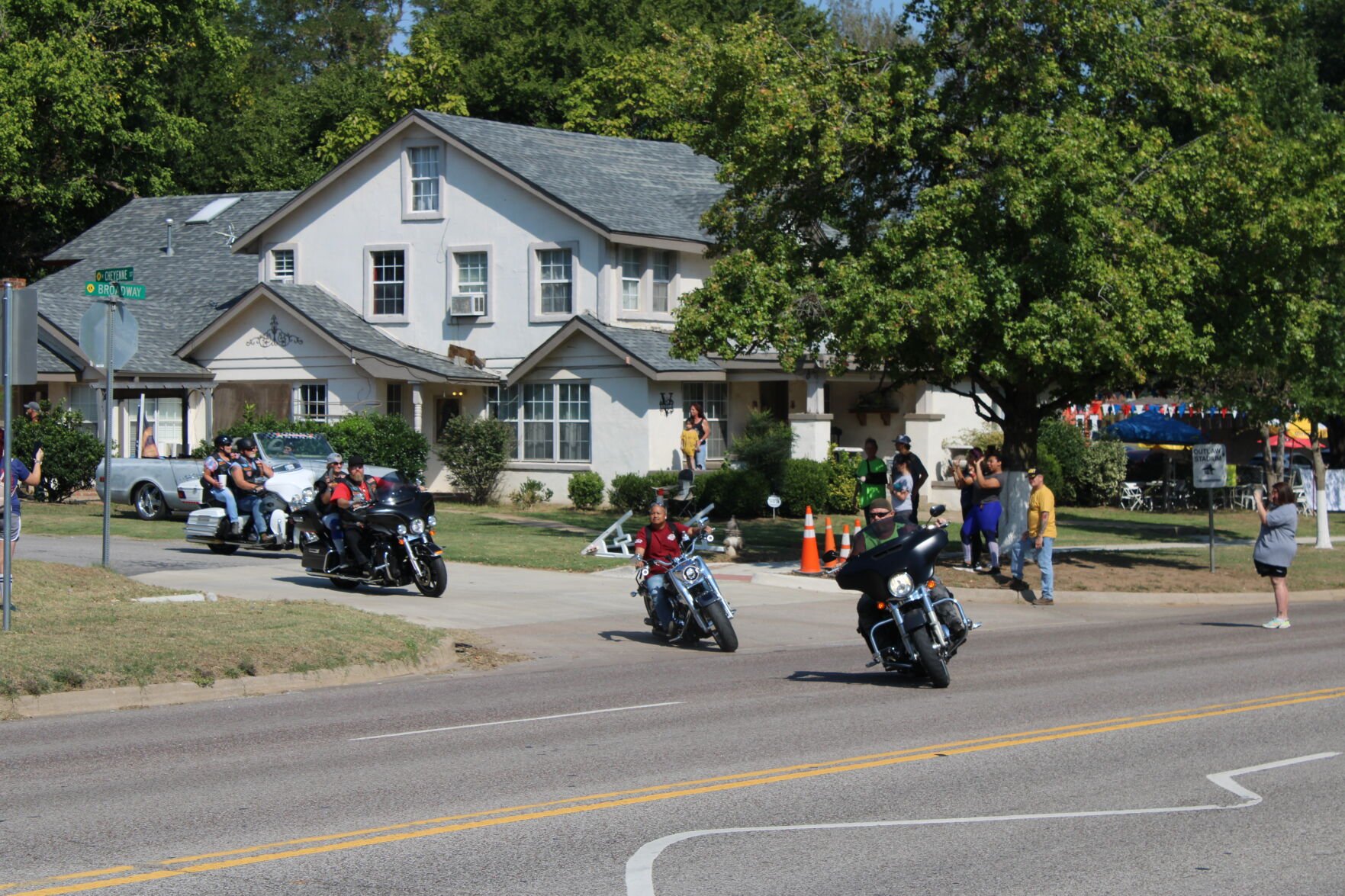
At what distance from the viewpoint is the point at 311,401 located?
36375 mm

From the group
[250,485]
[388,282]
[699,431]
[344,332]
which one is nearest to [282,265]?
[388,282]

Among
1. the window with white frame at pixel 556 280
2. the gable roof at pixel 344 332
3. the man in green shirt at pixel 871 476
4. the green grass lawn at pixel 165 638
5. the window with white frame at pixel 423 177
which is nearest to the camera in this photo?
the green grass lawn at pixel 165 638

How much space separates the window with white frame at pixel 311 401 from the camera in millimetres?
36219

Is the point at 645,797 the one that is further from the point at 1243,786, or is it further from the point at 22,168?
the point at 22,168

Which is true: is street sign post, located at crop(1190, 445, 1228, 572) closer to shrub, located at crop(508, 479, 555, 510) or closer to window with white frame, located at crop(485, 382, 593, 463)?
Answer: window with white frame, located at crop(485, 382, 593, 463)

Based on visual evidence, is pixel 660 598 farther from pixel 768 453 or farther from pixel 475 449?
pixel 475 449

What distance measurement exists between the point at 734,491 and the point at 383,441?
7.93 m

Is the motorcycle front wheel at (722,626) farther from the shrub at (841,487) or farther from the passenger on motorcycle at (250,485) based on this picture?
the shrub at (841,487)

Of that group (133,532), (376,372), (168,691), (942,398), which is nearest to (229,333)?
(376,372)

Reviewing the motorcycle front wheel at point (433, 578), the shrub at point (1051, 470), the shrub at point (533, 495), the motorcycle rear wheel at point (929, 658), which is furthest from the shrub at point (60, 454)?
the motorcycle rear wheel at point (929, 658)

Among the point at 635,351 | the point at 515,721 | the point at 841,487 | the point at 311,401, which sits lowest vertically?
the point at 515,721

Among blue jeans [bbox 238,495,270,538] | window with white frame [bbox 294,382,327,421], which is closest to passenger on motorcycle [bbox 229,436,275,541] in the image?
blue jeans [bbox 238,495,270,538]

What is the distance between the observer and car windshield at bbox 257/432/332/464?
27750 millimetres

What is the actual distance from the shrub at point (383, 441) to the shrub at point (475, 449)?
61 centimetres
